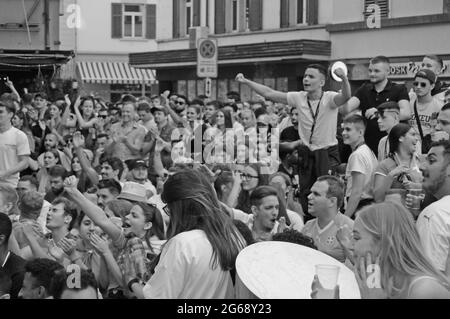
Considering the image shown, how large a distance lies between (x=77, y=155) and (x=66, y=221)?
4398 millimetres

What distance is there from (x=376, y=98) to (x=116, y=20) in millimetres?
34170

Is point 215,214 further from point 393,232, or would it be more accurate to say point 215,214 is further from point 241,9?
point 241,9

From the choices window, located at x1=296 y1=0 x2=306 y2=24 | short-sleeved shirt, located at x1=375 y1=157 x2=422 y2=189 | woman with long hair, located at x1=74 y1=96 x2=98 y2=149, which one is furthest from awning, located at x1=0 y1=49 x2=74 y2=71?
short-sleeved shirt, located at x1=375 y1=157 x2=422 y2=189

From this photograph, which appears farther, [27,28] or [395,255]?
[27,28]

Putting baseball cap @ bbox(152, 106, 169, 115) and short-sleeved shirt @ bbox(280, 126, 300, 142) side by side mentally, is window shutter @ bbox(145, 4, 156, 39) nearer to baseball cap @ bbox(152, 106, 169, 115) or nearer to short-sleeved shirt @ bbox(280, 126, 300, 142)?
baseball cap @ bbox(152, 106, 169, 115)

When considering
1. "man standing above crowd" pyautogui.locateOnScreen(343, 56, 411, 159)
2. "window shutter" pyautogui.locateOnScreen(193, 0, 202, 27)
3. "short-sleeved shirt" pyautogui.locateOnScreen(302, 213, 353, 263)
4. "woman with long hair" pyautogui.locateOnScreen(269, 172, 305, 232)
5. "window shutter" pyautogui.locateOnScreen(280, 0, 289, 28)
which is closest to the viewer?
"short-sleeved shirt" pyautogui.locateOnScreen(302, 213, 353, 263)

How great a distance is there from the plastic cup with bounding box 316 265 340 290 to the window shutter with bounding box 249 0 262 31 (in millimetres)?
26931

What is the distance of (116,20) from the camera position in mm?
43594

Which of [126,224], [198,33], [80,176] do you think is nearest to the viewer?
[126,224]

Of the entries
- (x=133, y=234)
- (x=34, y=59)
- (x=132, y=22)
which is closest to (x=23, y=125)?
(x=34, y=59)

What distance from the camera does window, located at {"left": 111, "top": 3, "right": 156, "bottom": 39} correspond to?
4338cm

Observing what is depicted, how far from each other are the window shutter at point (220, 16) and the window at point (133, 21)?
11384 mm

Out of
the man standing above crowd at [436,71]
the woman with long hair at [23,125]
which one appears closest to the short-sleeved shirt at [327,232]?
the man standing above crowd at [436,71]

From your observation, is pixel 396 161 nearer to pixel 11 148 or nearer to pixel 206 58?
pixel 11 148
